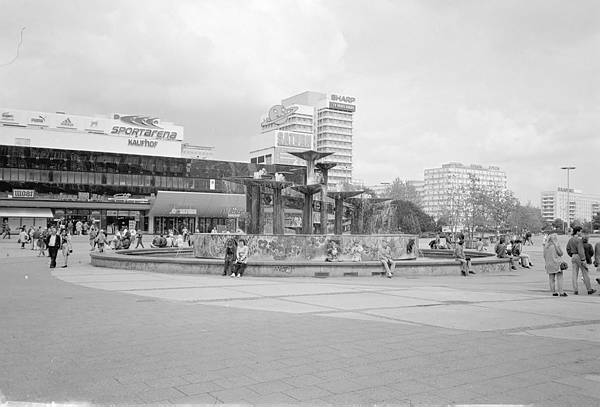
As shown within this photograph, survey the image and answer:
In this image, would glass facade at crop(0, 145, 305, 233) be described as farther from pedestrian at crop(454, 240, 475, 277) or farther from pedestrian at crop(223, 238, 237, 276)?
pedestrian at crop(223, 238, 237, 276)

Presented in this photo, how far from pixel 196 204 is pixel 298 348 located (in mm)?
81806

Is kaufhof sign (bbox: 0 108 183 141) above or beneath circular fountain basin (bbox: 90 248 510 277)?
above

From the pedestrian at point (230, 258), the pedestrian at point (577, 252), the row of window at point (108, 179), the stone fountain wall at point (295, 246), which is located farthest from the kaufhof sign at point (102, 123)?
the pedestrian at point (577, 252)

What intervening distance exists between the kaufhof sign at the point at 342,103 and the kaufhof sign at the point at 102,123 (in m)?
86.1

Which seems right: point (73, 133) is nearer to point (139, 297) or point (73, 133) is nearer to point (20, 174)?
point (20, 174)

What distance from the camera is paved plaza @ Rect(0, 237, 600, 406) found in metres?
5.17

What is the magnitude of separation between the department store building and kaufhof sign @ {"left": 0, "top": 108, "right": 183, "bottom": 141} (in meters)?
0.14

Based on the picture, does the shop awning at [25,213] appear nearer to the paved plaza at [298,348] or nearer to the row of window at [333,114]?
the paved plaza at [298,348]

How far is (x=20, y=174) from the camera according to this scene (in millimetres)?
81188

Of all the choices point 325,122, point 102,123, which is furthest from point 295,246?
point 325,122

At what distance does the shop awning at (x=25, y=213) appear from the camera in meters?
75.2

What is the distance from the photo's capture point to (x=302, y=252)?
23516mm

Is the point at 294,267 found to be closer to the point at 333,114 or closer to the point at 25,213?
the point at 25,213

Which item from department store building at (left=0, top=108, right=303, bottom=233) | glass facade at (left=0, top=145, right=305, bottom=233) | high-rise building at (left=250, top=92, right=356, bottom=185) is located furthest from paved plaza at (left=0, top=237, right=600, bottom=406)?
high-rise building at (left=250, top=92, right=356, bottom=185)
